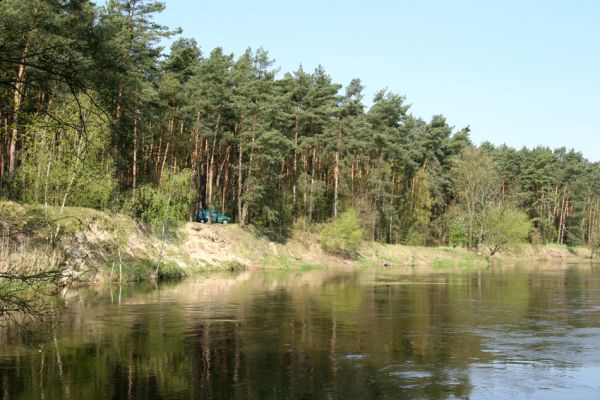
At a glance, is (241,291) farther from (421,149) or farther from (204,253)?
(421,149)

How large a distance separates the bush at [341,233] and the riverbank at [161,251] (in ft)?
4.86

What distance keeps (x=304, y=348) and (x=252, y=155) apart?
4859 cm

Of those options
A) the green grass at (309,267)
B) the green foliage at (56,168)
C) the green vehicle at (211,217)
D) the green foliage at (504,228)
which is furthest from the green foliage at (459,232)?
the green foliage at (56,168)

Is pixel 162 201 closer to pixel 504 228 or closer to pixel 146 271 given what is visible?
pixel 146 271

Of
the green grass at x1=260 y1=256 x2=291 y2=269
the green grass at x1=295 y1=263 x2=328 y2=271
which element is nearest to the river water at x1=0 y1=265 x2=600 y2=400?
the green grass at x1=260 y1=256 x2=291 y2=269

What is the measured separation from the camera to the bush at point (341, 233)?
246 feet

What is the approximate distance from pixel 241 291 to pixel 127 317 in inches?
547

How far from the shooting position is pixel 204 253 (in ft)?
208

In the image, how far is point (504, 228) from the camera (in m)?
91.7

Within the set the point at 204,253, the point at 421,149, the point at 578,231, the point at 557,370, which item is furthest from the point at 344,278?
the point at 578,231

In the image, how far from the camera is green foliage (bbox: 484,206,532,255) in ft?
301

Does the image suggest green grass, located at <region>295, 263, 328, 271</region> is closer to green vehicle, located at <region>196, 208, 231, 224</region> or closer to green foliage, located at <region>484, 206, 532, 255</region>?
green vehicle, located at <region>196, 208, 231, 224</region>

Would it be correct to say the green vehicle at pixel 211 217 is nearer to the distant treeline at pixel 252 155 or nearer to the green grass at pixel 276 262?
the distant treeline at pixel 252 155

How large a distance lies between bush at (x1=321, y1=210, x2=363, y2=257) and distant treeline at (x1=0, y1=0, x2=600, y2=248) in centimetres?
430
